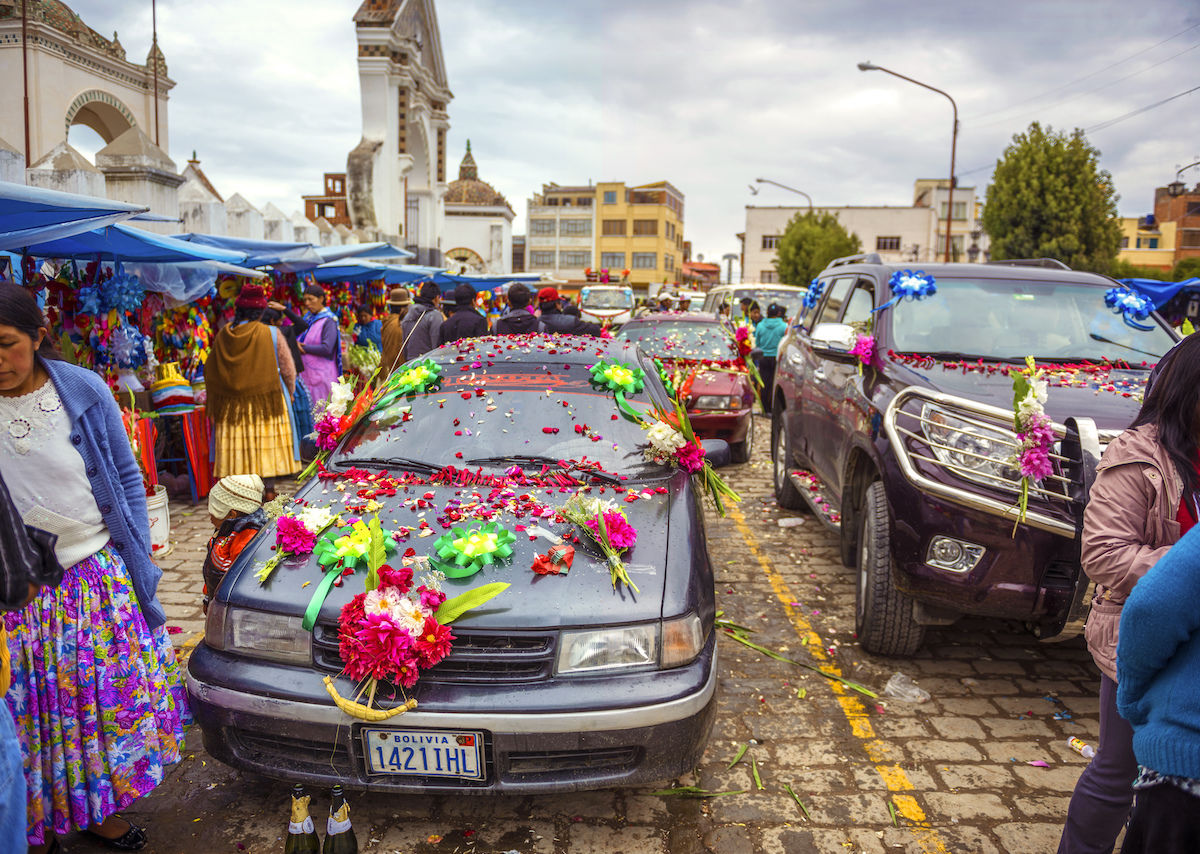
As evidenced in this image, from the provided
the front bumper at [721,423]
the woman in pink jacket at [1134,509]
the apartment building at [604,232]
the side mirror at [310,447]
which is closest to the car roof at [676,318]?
the front bumper at [721,423]

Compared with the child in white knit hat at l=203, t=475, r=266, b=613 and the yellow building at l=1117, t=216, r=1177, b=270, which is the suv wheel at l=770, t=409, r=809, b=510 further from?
the yellow building at l=1117, t=216, r=1177, b=270

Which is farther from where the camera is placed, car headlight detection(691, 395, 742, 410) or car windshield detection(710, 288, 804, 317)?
car windshield detection(710, 288, 804, 317)

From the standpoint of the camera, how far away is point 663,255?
77.8 m

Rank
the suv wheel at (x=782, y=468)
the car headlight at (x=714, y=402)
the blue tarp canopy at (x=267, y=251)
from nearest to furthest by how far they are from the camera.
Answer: the suv wheel at (x=782, y=468)
the car headlight at (x=714, y=402)
the blue tarp canopy at (x=267, y=251)

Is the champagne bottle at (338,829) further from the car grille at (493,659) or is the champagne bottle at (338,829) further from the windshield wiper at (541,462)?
the windshield wiper at (541,462)

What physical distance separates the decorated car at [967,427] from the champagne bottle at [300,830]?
2.79 meters

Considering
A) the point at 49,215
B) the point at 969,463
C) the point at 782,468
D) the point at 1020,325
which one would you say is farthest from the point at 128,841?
the point at 782,468

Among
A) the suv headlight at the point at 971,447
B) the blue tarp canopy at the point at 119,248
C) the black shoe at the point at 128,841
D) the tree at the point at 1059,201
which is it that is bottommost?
the black shoe at the point at 128,841

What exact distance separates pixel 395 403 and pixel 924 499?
9.01 feet

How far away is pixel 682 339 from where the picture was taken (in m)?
10.6

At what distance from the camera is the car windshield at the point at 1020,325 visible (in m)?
4.85

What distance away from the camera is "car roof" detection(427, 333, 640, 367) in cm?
460

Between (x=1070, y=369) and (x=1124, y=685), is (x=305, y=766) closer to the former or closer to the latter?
(x=1124, y=685)

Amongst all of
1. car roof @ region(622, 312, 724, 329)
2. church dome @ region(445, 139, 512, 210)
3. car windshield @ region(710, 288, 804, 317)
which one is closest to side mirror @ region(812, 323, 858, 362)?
car roof @ region(622, 312, 724, 329)
